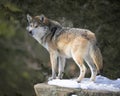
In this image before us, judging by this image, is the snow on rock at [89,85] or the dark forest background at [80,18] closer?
the snow on rock at [89,85]

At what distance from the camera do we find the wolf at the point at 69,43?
1260cm

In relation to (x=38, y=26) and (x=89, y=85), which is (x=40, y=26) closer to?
(x=38, y=26)

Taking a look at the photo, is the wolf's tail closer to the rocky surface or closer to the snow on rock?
the snow on rock

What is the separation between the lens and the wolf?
12.6 metres

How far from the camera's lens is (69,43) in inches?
508

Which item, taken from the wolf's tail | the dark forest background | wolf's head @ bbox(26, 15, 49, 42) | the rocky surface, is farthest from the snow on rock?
the dark forest background

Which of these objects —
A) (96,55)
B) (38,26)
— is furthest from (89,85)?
(38,26)

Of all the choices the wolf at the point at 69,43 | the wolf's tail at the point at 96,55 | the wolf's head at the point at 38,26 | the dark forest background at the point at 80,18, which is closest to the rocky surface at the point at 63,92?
the wolf at the point at 69,43

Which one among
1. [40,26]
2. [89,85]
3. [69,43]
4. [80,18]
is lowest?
[89,85]

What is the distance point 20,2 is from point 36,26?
13.9 ft

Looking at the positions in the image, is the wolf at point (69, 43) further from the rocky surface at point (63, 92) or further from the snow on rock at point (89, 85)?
the rocky surface at point (63, 92)

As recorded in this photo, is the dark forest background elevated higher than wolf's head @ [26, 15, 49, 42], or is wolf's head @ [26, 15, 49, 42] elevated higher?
wolf's head @ [26, 15, 49, 42]

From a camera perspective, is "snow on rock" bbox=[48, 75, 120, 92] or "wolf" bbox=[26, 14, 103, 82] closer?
"snow on rock" bbox=[48, 75, 120, 92]

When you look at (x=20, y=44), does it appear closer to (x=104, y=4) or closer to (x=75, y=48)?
(x=104, y=4)
